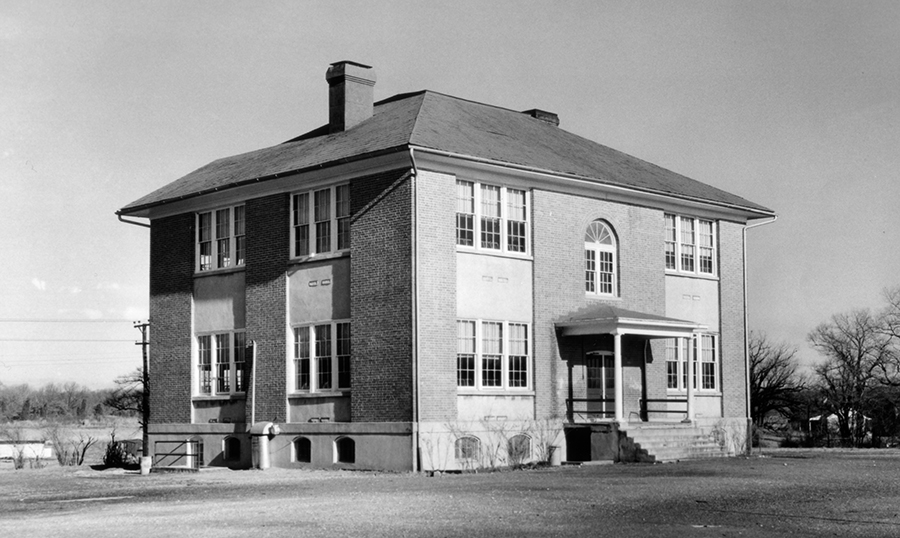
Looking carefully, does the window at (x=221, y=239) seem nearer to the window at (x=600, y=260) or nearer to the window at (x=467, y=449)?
the window at (x=467, y=449)

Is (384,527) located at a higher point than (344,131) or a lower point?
lower

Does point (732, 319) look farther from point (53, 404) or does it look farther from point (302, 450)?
point (53, 404)

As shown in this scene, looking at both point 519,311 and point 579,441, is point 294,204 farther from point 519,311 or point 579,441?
point 579,441

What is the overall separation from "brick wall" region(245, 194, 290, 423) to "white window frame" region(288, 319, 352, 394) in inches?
11.4

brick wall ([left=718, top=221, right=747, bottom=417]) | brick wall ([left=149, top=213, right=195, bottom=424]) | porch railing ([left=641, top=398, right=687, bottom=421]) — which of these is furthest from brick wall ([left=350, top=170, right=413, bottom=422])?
brick wall ([left=718, top=221, right=747, bottom=417])

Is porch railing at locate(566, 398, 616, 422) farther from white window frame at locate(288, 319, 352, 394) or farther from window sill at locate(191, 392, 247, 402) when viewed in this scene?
window sill at locate(191, 392, 247, 402)

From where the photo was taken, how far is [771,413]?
77.8m

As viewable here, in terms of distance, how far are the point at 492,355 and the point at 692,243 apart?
9230mm

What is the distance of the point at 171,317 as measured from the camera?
121 ft

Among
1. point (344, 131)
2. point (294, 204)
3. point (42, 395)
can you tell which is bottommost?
point (42, 395)

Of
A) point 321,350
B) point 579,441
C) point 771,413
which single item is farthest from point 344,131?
point 771,413

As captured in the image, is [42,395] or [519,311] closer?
[519,311]

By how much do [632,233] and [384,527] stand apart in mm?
20740

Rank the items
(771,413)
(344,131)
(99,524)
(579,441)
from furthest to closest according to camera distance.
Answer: (771,413) → (344,131) → (579,441) → (99,524)
